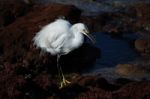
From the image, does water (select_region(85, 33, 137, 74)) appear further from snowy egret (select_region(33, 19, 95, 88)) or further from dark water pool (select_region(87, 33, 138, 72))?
snowy egret (select_region(33, 19, 95, 88))

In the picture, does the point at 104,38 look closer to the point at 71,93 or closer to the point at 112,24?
the point at 112,24

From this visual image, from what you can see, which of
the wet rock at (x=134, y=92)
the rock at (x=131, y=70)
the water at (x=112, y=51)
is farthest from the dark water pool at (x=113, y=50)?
the wet rock at (x=134, y=92)

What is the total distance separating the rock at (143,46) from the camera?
41.4 ft

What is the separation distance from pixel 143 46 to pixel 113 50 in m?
0.85

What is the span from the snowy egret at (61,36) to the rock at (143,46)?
345 centimetres

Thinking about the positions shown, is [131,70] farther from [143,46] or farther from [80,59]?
[143,46]

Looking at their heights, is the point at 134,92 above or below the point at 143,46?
above

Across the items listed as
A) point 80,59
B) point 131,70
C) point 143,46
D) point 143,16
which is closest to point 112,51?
point 143,46

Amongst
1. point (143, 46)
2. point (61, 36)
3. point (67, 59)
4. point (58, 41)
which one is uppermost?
point (61, 36)

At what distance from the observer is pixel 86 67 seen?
38.1 ft

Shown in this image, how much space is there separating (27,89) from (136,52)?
604 centimetres

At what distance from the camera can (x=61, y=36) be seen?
944 centimetres

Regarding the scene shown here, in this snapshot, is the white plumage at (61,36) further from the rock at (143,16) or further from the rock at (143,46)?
the rock at (143,16)

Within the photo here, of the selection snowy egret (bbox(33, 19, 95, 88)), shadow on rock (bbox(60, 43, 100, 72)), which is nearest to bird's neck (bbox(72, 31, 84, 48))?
snowy egret (bbox(33, 19, 95, 88))
